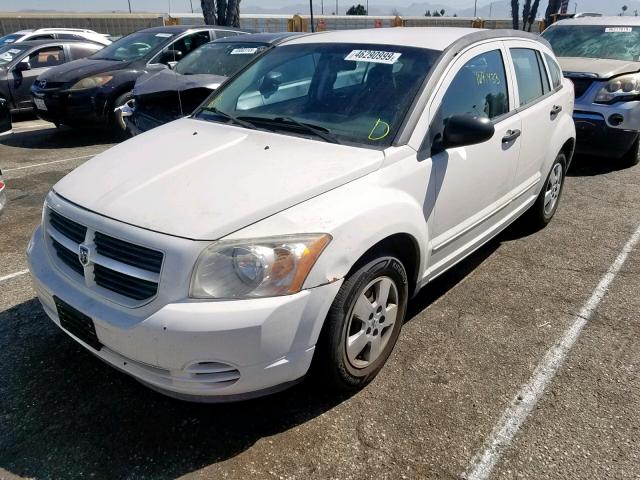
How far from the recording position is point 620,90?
6.59 meters

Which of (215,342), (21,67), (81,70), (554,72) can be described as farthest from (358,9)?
(215,342)

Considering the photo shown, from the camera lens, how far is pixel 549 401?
9.05ft

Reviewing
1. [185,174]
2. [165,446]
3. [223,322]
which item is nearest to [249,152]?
[185,174]

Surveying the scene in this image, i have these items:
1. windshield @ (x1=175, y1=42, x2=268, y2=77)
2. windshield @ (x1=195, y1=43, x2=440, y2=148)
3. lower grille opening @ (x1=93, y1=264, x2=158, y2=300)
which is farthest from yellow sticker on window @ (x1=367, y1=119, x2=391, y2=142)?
windshield @ (x1=175, y1=42, x2=268, y2=77)

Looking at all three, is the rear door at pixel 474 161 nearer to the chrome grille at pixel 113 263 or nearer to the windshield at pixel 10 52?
the chrome grille at pixel 113 263

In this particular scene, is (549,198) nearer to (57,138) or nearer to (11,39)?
(57,138)

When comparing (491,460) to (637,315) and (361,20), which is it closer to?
(637,315)

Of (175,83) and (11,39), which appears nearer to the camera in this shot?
(175,83)

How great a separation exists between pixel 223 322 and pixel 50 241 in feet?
4.06

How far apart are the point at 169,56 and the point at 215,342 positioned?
25.7 feet

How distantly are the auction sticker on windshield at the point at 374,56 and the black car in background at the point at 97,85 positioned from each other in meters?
5.99

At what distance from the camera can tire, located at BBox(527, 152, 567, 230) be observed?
4.77m

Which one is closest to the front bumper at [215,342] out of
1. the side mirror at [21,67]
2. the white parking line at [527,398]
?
the white parking line at [527,398]

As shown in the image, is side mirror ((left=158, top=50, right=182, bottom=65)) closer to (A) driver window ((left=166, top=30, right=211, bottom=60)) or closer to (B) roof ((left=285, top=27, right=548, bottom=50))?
(A) driver window ((left=166, top=30, right=211, bottom=60))
